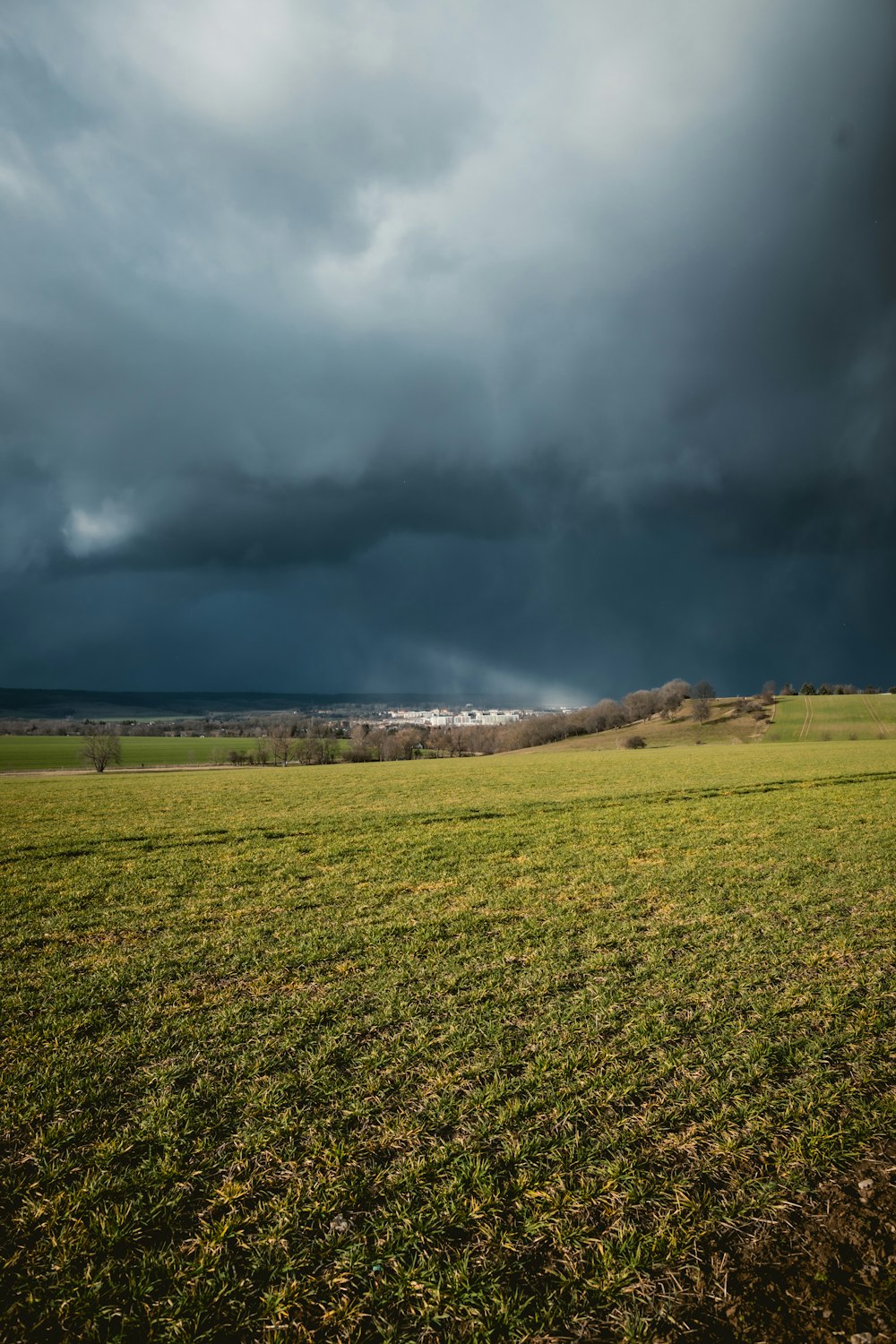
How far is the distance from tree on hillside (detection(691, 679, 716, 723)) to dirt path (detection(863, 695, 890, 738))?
24528mm

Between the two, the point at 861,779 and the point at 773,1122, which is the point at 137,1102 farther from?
the point at 861,779

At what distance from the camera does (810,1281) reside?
11.9 feet

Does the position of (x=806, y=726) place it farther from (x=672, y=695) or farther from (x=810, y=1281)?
(x=810, y=1281)

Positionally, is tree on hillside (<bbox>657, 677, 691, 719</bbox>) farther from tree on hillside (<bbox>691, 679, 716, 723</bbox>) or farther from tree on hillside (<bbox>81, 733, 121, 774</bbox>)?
tree on hillside (<bbox>81, 733, 121, 774</bbox>)

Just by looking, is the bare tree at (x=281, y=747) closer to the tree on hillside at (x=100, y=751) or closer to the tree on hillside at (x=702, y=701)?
the tree on hillside at (x=100, y=751)

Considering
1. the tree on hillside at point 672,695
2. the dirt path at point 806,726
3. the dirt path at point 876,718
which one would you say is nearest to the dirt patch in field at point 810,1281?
the dirt path at point 806,726

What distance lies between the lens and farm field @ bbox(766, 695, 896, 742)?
82.2 metres

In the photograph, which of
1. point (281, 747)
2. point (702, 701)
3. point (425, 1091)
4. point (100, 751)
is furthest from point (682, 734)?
point (425, 1091)

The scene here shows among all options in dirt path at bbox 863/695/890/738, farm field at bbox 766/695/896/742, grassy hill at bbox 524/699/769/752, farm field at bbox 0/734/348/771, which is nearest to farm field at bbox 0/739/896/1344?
grassy hill at bbox 524/699/769/752

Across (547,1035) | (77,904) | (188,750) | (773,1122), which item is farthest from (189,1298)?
(188,750)

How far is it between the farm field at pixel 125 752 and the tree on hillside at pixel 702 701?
207 feet

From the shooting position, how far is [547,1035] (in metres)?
6.36

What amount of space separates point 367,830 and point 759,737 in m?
80.8

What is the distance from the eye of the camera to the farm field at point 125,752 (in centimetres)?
8788
